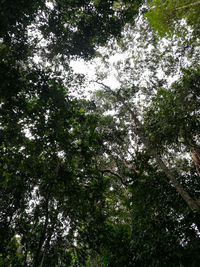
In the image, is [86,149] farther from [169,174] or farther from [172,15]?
[172,15]

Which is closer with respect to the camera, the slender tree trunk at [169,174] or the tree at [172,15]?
the slender tree trunk at [169,174]

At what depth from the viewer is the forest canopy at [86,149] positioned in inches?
149

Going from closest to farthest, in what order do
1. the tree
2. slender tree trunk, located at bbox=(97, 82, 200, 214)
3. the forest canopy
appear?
the forest canopy, slender tree trunk, located at bbox=(97, 82, 200, 214), the tree

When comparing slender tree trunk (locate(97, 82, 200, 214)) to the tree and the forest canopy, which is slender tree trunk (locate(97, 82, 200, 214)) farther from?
the tree

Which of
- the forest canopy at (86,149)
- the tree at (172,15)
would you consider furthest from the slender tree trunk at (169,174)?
the tree at (172,15)

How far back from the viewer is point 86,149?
384 centimetres

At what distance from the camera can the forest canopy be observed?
3785 mm

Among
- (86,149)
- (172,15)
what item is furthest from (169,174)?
(172,15)

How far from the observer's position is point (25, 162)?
151 inches

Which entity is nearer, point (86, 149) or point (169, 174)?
point (86, 149)

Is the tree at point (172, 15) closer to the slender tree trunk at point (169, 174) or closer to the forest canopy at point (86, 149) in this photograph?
the forest canopy at point (86, 149)

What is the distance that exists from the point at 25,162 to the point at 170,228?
5781 mm

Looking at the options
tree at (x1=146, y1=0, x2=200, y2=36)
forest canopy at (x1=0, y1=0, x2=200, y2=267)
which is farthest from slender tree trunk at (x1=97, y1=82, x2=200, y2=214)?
tree at (x1=146, y1=0, x2=200, y2=36)

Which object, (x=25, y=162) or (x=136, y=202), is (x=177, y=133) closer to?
(x=136, y=202)
